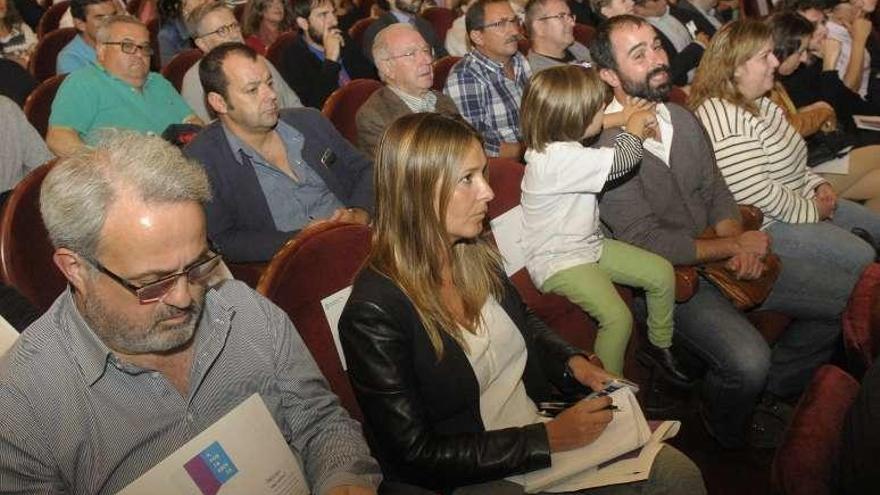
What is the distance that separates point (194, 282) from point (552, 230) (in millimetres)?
1308

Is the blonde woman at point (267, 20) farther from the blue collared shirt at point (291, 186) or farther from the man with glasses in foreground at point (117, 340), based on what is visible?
the man with glasses in foreground at point (117, 340)

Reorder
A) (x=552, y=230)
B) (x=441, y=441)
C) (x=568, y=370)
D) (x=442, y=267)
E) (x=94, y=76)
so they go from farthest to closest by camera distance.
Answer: (x=94, y=76)
(x=552, y=230)
(x=568, y=370)
(x=442, y=267)
(x=441, y=441)

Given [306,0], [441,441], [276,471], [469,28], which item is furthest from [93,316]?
[306,0]

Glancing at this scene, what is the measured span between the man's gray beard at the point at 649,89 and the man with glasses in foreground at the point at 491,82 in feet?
2.86

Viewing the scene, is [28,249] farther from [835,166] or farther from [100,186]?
[835,166]

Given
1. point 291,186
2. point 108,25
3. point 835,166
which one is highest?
point 108,25

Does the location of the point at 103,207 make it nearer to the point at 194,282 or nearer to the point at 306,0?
the point at 194,282

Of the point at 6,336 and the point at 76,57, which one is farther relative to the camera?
the point at 76,57

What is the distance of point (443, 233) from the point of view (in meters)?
1.74

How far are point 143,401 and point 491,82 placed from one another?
279 cm

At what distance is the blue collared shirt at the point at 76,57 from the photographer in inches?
166

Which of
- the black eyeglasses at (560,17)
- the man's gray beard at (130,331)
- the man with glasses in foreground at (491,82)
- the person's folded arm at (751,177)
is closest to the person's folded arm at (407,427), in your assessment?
the man's gray beard at (130,331)

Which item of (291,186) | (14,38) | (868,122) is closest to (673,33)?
(868,122)

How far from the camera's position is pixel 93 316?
1354mm
